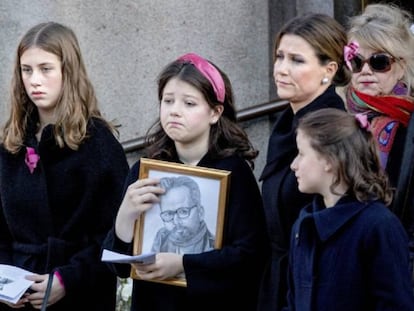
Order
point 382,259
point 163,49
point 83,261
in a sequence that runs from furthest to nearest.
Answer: point 163,49, point 83,261, point 382,259

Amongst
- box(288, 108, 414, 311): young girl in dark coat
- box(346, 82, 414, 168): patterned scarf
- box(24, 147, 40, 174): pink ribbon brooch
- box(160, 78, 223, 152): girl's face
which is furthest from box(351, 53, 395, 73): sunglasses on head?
box(24, 147, 40, 174): pink ribbon brooch

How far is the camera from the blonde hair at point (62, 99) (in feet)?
17.0

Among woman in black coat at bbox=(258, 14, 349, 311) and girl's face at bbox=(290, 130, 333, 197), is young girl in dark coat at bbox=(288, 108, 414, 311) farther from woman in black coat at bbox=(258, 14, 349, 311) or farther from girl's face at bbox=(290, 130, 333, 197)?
woman in black coat at bbox=(258, 14, 349, 311)

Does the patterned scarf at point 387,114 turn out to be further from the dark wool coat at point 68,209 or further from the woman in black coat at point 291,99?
the dark wool coat at point 68,209

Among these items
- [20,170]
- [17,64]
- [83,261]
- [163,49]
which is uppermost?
[163,49]

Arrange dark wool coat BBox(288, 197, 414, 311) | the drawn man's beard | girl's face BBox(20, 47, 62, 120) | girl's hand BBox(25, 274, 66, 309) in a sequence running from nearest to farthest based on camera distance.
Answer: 1. dark wool coat BBox(288, 197, 414, 311)
2. the drawn man's beard
3. girl's hand BBox(25, 274, 66, 309)
4. girl's face BBox(20, 47, 62, 120)

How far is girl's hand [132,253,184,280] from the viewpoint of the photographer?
15.3ft

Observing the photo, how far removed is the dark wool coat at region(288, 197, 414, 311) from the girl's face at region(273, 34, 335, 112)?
0.78m

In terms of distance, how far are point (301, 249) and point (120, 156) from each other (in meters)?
1.24

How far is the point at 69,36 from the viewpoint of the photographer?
533 cm

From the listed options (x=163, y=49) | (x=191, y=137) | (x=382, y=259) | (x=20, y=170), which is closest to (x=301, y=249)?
(x=382, y=259)

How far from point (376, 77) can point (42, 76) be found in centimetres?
147

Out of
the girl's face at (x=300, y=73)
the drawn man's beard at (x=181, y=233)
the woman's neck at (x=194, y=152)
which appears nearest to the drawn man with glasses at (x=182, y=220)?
the drawn man's beard at (x=181, y=233)

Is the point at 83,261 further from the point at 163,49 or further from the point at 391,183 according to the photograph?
the point at 163,49
